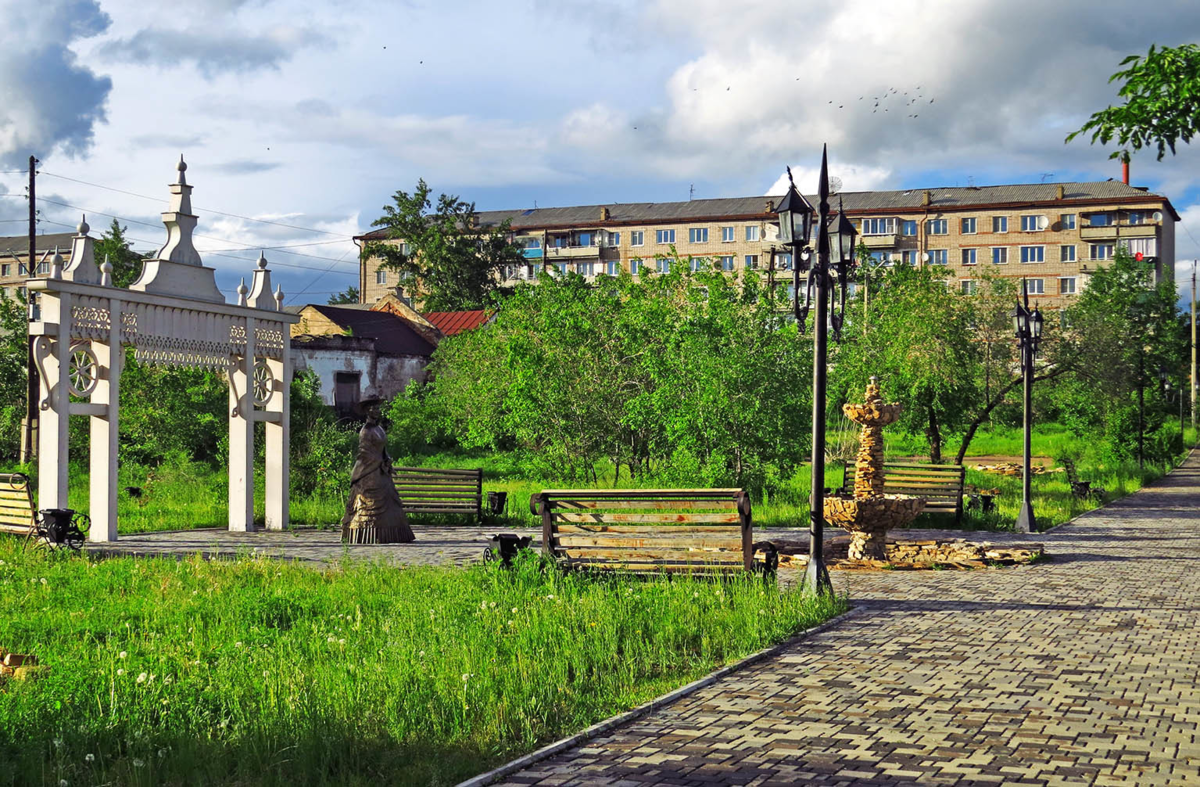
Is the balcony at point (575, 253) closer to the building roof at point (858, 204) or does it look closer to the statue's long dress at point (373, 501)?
the building roof at point (858, 204)

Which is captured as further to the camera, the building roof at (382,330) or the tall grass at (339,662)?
the building roof at (382,330)

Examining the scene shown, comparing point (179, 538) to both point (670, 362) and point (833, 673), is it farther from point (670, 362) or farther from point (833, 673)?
point (833, 673)

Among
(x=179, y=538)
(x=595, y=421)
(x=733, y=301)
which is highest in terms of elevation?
(x=733, y=301)

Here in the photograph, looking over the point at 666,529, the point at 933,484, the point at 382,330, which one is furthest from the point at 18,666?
the point at 382,330

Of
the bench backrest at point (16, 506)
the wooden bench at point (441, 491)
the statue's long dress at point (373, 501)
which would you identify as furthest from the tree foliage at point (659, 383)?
the bench backrest at point (16, 506)

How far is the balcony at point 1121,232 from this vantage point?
79938 mm

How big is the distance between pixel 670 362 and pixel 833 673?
47.3ft

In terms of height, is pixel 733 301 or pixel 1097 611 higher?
pixel 733 301

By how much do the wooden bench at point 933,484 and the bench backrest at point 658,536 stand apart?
31.3 ft

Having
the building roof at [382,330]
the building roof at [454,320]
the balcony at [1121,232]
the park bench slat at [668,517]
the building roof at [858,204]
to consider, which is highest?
the building roof at [858,204]

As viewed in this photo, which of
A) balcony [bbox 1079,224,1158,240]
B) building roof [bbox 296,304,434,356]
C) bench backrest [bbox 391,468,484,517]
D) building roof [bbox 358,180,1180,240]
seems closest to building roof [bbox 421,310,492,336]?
building roof [bbox 296,304,434,356]

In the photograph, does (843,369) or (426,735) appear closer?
(426,735)

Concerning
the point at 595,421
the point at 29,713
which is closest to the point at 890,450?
→ the point at 595,421

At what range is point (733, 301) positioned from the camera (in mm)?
22422
